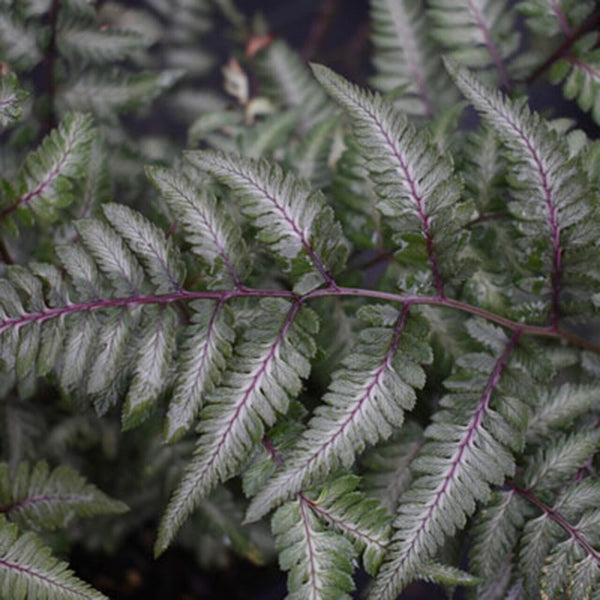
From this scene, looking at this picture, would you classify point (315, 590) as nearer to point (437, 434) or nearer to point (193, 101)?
point (437, 434)

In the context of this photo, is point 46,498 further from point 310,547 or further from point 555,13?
point 555,13

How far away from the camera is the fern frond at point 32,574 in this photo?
92 cm

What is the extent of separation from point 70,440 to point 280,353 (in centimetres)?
75

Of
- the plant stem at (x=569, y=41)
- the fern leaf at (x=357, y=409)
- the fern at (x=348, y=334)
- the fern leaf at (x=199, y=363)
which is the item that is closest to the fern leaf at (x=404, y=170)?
the fern at (x=348, y=334)

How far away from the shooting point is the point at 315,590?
896mm

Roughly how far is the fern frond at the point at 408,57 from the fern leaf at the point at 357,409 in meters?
0.61

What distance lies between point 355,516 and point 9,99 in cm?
79

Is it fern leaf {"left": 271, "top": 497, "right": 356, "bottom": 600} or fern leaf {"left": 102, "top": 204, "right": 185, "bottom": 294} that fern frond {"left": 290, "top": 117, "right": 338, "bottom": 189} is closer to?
fern leaf {"left": 102, "top": 204, "right": 185, "bottom": 294}

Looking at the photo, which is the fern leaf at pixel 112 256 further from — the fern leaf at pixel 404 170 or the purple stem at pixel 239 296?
the fern leaf at pixel 404 170

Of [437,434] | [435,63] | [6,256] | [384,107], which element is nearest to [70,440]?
[6,256]

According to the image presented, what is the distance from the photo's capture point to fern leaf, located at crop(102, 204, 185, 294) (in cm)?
98

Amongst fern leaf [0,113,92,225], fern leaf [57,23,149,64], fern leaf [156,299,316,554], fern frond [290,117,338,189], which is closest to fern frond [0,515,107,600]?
fern leaf [156,299,316,554]

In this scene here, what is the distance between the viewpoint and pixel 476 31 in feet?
4.34

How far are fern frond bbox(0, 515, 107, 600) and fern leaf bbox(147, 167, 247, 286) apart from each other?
460 millimetres
